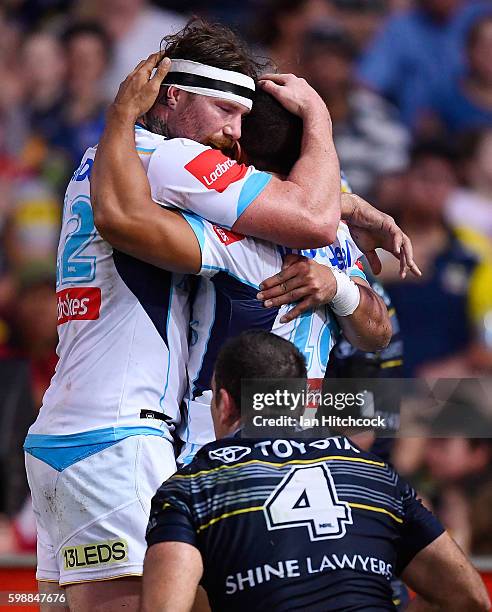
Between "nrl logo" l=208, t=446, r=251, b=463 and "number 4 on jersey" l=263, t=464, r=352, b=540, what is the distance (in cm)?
11

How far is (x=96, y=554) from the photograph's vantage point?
266 cm

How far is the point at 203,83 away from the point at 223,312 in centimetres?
60

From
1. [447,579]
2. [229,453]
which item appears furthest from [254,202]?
[447,579]

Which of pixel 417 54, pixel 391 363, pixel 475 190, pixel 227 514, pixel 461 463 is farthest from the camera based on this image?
pixel 417 54

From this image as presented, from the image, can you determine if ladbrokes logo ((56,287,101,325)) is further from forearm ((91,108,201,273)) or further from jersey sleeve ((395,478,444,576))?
jersey sleeve ((395,478,444,576))

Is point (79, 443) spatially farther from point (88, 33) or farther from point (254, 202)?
point (88, 33)

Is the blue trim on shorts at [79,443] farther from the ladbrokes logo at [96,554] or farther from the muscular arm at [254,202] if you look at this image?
the muscular arm at [254,202]

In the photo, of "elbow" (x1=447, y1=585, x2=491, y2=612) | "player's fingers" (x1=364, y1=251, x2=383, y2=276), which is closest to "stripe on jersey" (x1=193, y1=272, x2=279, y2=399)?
"player's fingers" (x1=364, y1=251, x2=383, y2=276)

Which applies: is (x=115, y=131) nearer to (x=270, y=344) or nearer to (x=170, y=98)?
(x=170, y=98)

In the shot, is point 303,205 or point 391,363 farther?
point 391,363

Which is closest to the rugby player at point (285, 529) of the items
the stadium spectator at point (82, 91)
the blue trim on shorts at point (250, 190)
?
the blue trim on shorts at point (250, 190)

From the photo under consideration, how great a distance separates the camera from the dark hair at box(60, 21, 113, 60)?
266 inches

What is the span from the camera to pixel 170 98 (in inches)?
114

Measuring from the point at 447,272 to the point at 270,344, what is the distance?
3912 millimetres
